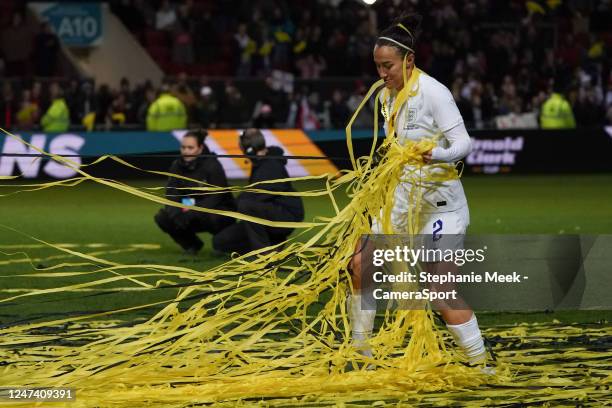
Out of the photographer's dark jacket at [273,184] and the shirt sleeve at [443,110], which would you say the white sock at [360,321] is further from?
the photographer's dark jacket at [273,184]

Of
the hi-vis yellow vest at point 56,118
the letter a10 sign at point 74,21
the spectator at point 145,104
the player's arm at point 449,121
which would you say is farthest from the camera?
the letter a10 sign at point 74,21

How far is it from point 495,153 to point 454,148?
60.5 feet

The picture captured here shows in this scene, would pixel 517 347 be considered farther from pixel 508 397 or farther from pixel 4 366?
pixel 4 366

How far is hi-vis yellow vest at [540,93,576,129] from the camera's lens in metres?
27.1

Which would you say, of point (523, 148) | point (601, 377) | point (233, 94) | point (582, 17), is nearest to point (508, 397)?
point (601, 377)

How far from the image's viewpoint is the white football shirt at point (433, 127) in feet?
24.6

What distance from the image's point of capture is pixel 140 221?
1831cm

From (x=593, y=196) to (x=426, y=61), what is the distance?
11.4 metres

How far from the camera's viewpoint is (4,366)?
25.6 ft

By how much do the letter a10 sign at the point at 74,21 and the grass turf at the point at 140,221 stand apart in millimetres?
7192

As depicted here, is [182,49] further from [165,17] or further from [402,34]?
[402,34]

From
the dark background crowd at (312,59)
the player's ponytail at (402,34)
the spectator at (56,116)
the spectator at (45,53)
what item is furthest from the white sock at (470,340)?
the spectator at (45,53)

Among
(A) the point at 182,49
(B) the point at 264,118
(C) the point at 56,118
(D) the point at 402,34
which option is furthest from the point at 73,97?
(D) the point at 402,34

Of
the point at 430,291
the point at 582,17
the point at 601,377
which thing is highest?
the point at 582,17
